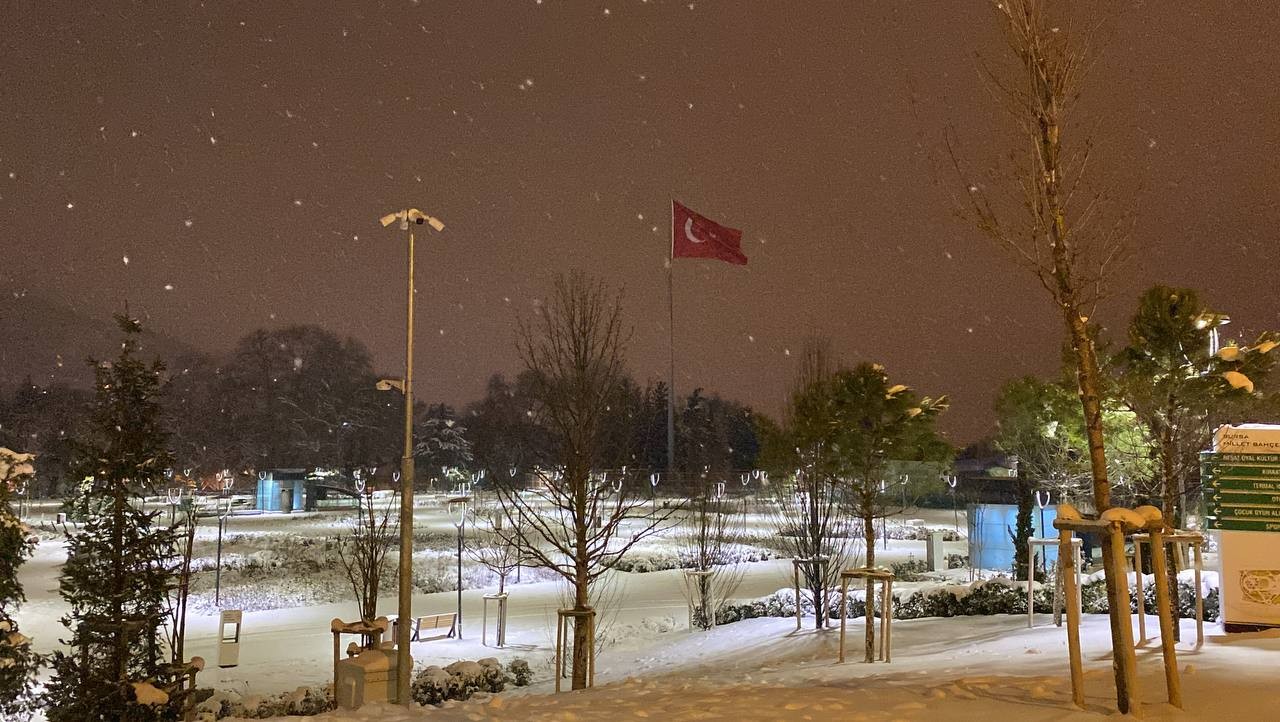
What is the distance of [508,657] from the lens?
19.8 m

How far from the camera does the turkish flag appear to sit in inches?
1288

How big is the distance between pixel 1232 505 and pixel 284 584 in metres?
27.2

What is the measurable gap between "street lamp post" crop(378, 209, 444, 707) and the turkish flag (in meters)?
19.0

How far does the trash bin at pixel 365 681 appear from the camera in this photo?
481 inches

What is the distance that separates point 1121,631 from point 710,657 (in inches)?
466

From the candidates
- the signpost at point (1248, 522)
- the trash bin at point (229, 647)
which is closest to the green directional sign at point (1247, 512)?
the signpost at point (1248, 522)

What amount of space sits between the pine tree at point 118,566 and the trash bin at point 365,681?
1.96m

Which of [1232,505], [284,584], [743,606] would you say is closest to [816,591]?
[743,606]

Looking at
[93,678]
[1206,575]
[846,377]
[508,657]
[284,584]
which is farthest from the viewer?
[284,584]

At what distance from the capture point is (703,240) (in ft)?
108

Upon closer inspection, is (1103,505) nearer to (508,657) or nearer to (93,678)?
(93,678)

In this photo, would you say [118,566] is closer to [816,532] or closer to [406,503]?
[406,503]

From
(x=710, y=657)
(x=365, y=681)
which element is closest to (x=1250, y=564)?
(x=710, y=657)

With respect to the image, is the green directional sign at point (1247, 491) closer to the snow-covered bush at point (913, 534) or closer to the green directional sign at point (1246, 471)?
the green directional sign at point (1246, 471)
